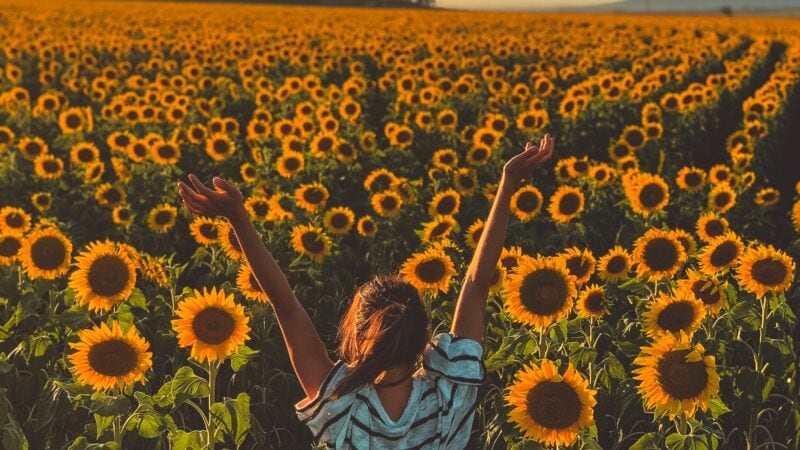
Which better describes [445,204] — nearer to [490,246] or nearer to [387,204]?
[387,204]

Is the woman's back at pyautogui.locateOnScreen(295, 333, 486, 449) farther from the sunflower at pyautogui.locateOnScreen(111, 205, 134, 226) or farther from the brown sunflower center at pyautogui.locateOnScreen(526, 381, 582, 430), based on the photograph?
the sunflower at pyautogui.locateOnScreen(111, 205, 134, 226)

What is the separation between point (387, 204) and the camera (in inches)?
290

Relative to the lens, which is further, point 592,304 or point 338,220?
point 338,220

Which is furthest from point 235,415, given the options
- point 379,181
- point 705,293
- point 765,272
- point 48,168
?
point 48,168

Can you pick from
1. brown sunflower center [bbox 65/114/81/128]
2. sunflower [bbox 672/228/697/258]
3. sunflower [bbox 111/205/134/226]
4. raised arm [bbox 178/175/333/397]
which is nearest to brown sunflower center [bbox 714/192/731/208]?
sunflower [bbox 672/228/697/258]

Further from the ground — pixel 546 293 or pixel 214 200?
pixel 214 200

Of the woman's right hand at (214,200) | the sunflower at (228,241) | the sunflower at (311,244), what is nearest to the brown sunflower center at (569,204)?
the sunflower at (311,244)

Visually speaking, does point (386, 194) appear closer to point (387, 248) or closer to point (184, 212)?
point (387, 248)

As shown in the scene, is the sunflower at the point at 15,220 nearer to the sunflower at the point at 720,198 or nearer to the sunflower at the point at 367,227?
the sunflower at the point at 367,227

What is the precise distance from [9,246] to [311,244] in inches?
79.6

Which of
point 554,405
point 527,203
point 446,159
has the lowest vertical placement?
point 446,159

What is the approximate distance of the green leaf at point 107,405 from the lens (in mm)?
3488

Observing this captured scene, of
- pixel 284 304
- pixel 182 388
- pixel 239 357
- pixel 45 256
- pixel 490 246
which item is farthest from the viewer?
pixel 45 256

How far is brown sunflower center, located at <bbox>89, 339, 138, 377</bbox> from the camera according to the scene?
11.9ft
